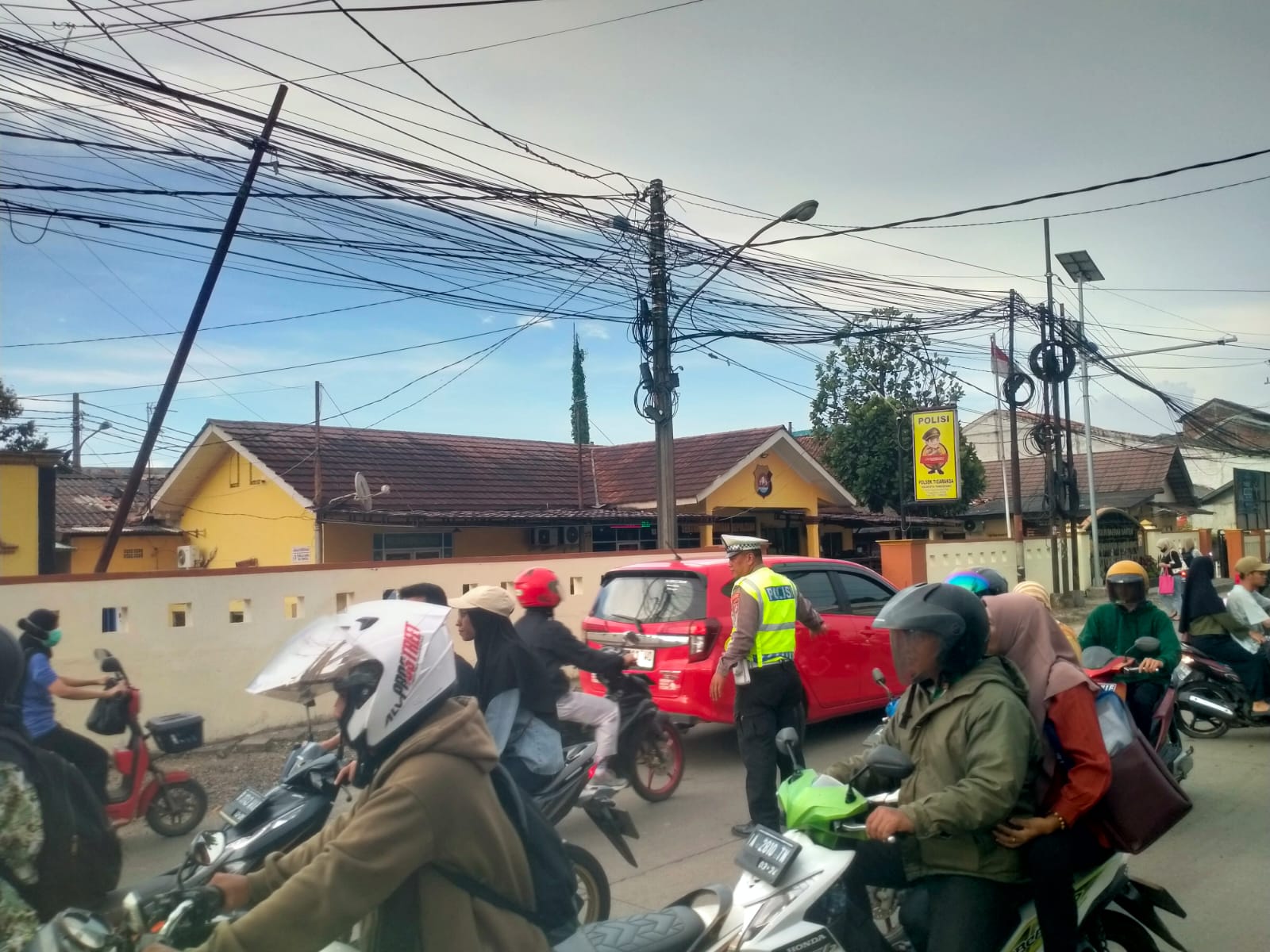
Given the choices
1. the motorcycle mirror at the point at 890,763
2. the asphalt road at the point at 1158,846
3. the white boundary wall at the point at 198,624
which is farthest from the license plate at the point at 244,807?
the white boundary wall at the point at 198,624

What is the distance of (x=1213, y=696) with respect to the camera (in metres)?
8.64

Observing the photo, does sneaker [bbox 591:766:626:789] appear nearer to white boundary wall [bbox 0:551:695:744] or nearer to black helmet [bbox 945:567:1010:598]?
black helmet [bbox 945:567:1010:598]

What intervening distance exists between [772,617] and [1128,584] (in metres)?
2.29

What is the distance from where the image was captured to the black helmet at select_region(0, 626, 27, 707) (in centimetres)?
254

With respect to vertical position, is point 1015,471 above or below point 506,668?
above

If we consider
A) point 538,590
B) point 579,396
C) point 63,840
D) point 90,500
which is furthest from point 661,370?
point 579,396

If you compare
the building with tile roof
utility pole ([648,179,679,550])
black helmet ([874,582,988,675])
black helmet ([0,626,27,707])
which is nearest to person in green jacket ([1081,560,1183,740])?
black helmet ([874,582,988,675])

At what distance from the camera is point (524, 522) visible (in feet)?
63.7

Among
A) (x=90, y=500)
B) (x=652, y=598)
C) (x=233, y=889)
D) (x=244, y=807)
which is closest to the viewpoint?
Result: (x=233, y=889)

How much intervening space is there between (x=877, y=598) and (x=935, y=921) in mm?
6290

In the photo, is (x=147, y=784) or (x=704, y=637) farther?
(x=704, y=637)

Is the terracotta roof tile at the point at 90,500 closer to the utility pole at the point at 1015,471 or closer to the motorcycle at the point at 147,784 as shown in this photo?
the motorcycle at the point at 147,784

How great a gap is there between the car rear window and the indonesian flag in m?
17.1

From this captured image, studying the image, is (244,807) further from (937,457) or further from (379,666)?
(937,457)
